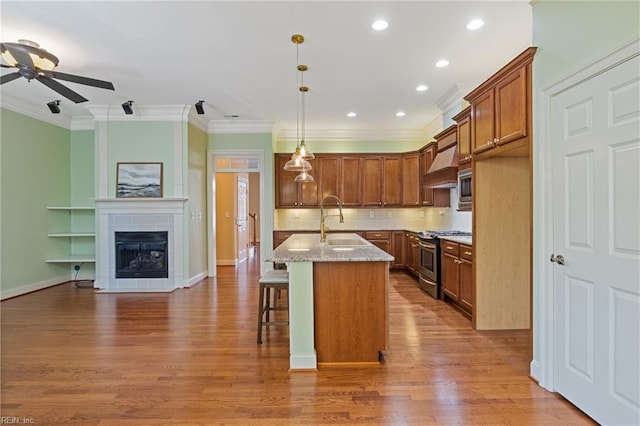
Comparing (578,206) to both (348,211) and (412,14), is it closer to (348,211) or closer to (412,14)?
(412,14)

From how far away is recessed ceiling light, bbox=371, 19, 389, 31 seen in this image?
9.69 ft

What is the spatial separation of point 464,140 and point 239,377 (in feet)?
11.0

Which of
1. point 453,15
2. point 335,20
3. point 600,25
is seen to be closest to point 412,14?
point 453,15

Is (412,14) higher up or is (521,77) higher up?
(412,14)

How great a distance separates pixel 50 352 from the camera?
295 centimetres

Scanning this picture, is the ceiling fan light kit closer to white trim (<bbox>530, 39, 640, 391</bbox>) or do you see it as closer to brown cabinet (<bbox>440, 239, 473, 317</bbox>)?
brown cabinet (<bbox>440, 239, 473, 317</bbox>)

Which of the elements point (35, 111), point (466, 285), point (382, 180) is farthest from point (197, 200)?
point (466, 285)

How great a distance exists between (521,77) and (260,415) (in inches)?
120

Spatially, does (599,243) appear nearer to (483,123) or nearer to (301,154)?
(483,123)

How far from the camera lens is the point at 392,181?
265 inches

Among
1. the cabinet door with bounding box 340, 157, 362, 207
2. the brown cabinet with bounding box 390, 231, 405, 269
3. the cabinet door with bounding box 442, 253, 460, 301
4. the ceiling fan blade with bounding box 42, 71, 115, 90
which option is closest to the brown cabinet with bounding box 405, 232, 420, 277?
the brown cabinet with bounding box 390, 231, 405, 269

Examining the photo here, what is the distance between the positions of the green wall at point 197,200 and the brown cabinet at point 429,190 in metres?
4.09

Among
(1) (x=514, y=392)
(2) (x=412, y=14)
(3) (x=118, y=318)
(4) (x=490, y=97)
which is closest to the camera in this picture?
(1) (x=514, y=392)

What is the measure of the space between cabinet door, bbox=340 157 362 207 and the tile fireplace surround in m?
3.06
